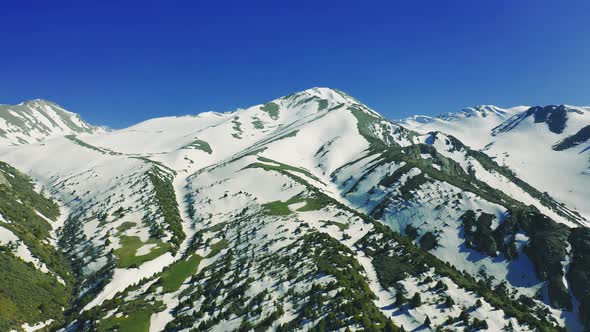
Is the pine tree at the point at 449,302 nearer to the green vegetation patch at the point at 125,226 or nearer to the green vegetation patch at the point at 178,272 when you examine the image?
the green vegetation patch at the point at 178,272

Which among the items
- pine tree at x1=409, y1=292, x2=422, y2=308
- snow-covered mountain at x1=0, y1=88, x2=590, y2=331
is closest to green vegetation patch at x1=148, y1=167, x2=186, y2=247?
snow-covered mountain at x1=0, y1=88, x2=590, y2=331

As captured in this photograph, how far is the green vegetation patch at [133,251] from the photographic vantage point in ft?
290

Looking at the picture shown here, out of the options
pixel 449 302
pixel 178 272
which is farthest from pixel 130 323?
pixel 449 302

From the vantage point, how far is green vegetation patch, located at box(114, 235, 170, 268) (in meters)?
88.5

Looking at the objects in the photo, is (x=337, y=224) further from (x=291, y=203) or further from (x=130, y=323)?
(x=130, y=323)

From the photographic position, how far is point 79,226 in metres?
116

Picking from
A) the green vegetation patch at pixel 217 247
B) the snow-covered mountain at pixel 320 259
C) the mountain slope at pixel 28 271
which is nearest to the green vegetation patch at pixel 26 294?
the mountain slope at pixel 28 271

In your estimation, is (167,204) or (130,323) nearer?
(130,323)

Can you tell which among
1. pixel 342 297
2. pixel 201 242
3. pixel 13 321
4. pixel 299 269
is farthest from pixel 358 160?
pixel 13 321

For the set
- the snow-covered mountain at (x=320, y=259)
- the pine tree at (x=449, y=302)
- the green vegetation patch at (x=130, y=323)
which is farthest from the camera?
the green vegetation patch at (x=130, y=323)

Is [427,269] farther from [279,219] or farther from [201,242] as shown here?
[201,242]

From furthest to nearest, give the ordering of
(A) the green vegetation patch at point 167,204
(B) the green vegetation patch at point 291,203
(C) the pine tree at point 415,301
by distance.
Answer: (B) the green vegetation patch at point 291,203 < (A) the green vegetation patch at point 167,204 < (C) the pine tree at point 415,301

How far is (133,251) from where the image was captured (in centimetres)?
9425

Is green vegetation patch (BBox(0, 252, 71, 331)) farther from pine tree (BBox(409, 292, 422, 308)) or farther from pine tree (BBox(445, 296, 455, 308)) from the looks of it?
pine tree (BBox(445, 296, 455, 308))
